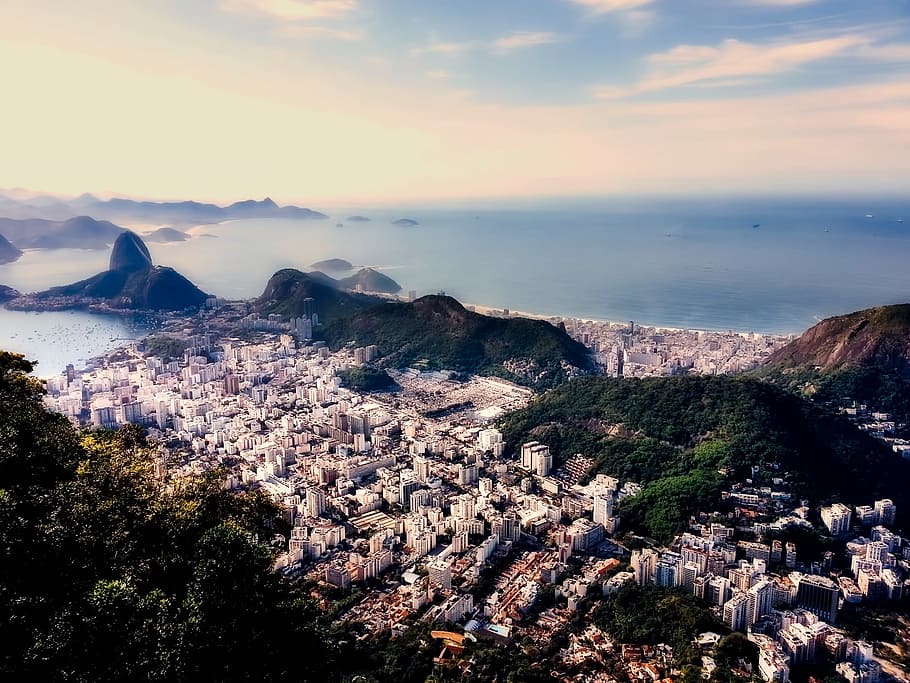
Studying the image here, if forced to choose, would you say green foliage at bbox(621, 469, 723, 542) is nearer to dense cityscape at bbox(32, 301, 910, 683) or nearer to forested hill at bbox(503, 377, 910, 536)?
forested hill at bbox(503, 377, 910, 536)

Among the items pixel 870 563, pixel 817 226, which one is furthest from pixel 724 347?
pixel 817 226

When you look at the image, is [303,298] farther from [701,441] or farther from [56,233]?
[56,233]

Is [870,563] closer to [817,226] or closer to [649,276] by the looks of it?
[649,276]

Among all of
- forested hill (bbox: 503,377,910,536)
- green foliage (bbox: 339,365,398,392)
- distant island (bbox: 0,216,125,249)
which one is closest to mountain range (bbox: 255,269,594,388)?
green foliage (bbox: 339,365,398,392)

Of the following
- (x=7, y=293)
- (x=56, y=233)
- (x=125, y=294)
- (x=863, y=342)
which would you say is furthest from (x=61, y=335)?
(x=863, y=342)

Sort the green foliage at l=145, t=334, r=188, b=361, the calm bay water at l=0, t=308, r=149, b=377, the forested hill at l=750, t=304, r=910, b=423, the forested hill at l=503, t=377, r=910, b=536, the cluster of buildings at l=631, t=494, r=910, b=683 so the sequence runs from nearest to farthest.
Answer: the cluster of buildings at l=631, t=494, r=910, b=683
the forested hill at l=503, t=377, r=910, b=536
the forested hill at l=750, t=304, r=910, b=423
the calm bay water at l=0, t=308, r=149, b=377
the green foliage at l=145, t=334, r=188, b=361

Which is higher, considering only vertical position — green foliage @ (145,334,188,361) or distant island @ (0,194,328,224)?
distant island @ (0,194,328,224)

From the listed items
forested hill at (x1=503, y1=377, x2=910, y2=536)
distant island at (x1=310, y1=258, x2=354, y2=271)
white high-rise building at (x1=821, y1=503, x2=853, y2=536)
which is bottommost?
white high-rise building at (x1=821, y1=503, x2=853, y2=536)
